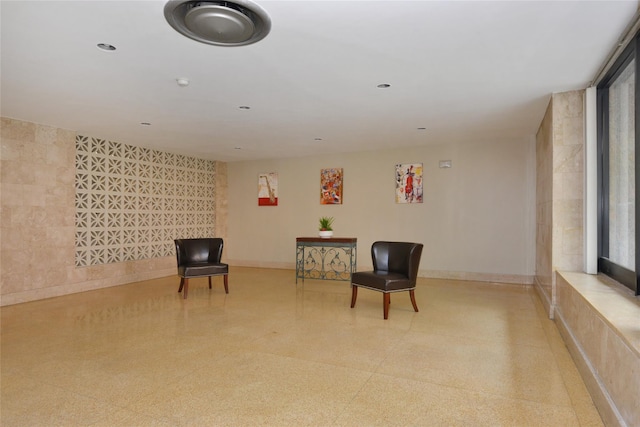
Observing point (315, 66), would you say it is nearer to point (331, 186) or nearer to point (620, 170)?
point (620, 170)

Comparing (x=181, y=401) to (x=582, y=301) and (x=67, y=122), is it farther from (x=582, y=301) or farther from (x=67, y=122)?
(x=67, y=122)

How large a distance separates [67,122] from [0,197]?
1.43 meters

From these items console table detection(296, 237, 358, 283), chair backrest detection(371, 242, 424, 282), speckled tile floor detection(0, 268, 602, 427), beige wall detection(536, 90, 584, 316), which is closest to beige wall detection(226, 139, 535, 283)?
console table detection(296, 237, 358, 283)

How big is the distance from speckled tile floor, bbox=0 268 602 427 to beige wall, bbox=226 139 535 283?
184 centimetres

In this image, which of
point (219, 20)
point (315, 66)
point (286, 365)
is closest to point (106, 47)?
point (219, 20)

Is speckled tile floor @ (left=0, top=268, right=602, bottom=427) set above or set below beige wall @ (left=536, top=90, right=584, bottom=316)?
below

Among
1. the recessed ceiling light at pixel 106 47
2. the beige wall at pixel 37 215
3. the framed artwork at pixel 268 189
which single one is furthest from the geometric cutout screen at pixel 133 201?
the recessed ceiling light at pixel 106 47

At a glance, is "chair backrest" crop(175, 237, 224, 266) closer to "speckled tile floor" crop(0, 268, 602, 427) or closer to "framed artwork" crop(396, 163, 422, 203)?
"speckled tile floor" crop(0, 268, 602, 427)

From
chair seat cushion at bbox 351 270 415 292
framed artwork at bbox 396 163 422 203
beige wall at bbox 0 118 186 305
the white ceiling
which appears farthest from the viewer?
framed artwork at bbox 396 163 422 203

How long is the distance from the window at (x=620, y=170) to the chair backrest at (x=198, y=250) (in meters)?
5.37

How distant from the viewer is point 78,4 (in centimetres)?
271

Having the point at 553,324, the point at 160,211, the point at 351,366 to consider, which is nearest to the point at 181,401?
the point at 351,366

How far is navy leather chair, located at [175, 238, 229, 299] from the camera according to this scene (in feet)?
19.6

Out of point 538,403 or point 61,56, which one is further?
point 61,56
